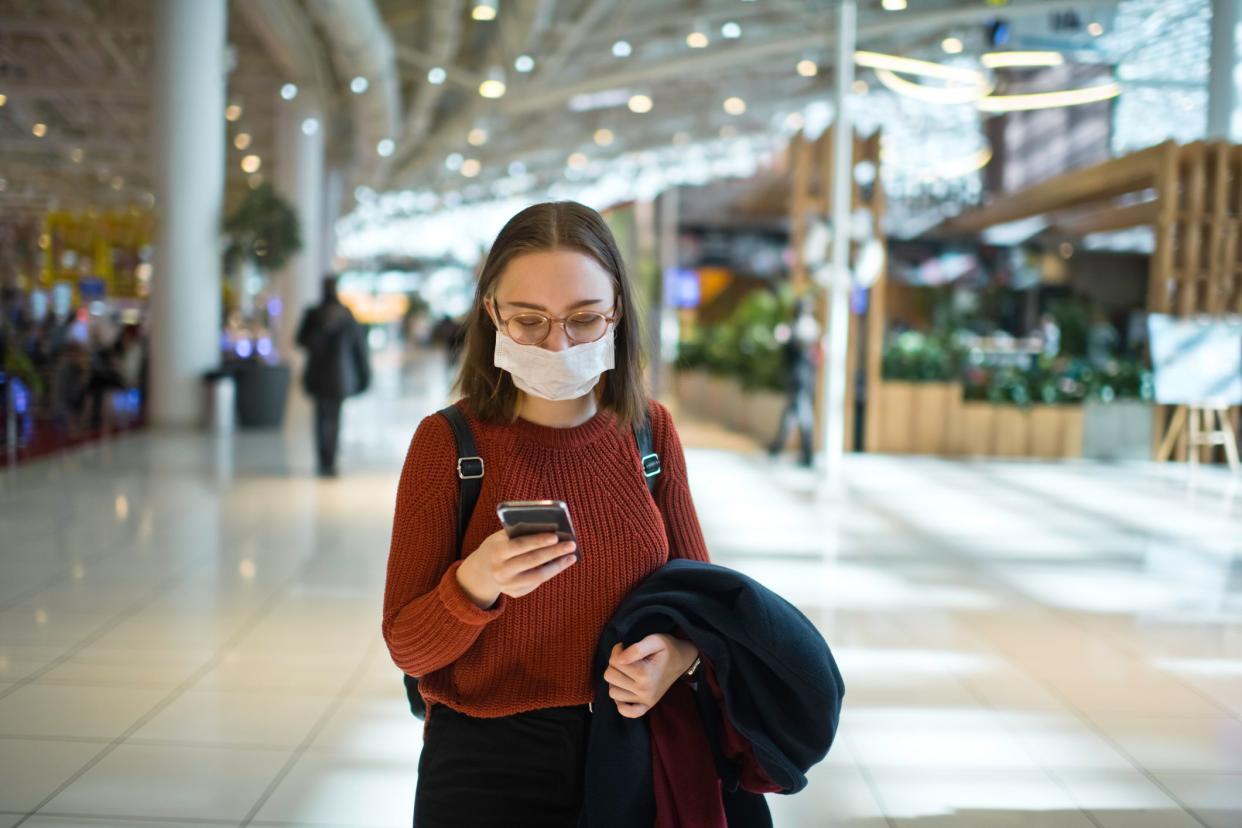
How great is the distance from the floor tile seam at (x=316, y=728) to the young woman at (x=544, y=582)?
58.9 inches

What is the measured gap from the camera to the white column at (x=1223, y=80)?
1273 centimetres

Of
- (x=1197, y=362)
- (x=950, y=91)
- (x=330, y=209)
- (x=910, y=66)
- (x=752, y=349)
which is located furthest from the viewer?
(x=330, y=209)

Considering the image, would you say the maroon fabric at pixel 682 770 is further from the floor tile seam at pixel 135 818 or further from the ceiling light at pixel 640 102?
the ceiling light at pixel 640 102

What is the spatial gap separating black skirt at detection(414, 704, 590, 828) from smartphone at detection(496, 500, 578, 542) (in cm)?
39

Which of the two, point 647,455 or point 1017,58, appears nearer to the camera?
point 647,455

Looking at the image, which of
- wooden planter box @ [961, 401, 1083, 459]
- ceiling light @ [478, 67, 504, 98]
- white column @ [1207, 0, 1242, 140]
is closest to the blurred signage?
wooden planter box @ [961, 401, 1083, 459]

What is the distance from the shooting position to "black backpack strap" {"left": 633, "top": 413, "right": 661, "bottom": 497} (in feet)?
5.67

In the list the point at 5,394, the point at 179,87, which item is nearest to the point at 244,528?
the point at 5,394

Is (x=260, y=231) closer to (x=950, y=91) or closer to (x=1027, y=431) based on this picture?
(x=1027, y=431)

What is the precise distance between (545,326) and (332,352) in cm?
778

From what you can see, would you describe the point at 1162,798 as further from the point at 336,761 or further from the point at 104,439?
the point at 104,439

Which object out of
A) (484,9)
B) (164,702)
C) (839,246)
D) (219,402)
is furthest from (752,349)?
(164,702)

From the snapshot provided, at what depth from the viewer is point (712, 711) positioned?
5.33ft

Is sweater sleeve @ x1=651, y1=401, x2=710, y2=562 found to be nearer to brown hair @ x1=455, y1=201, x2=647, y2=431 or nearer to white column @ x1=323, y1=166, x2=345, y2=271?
brown hair @ x1=455, y1=201, x2=647, y2=431
